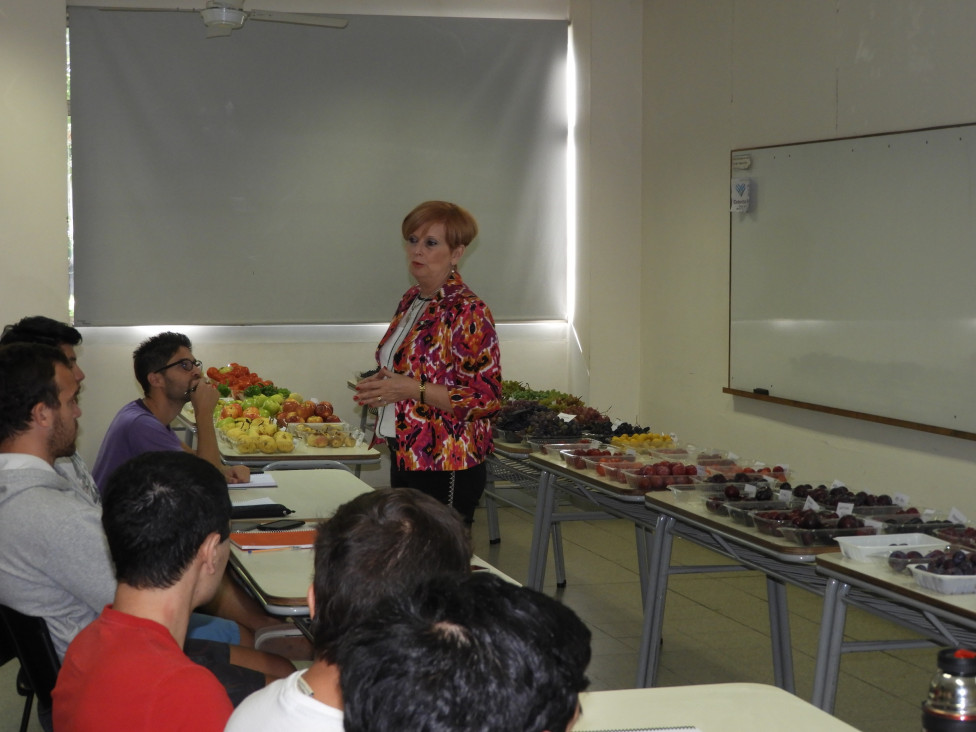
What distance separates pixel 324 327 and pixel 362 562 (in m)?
6.48

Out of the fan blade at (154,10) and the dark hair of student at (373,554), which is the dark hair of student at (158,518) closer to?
the dark hair of student at (373,554)

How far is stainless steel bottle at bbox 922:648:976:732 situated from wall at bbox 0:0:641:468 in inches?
256

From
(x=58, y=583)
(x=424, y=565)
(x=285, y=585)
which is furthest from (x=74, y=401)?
(x=424, y=565)

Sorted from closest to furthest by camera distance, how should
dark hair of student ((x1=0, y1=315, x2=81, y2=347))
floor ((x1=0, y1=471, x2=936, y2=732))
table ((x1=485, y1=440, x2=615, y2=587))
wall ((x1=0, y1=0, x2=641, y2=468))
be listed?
dark hair of student ((x1=0, y1=315, x2=81, y2=347))
floor ((x1=0, y1=471, x2=936, y2=732))
table ((x1=485, y1=440, x2=615, y2=587))
wall ((x1=0, y1=0, x2=641, y2=468))

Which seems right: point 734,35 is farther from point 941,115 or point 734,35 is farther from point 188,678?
point 188,678

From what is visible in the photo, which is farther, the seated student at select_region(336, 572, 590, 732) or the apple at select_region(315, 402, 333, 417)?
the apple at select_region(315, 402, 333, 417)

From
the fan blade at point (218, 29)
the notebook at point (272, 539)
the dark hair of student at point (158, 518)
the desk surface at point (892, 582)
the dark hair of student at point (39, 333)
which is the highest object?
the fan blade at point (218, 29)

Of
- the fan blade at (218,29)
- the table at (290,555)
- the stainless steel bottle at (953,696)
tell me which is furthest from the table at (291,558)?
the fan blade at (218,29)

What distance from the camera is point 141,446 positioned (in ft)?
12.3

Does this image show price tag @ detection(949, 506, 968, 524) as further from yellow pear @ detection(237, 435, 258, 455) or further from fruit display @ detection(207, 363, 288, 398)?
fruit display @ detection(207, 363, 288, 398)

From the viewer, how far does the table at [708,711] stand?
180 centimetres

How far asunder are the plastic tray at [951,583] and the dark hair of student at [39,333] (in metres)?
2.98

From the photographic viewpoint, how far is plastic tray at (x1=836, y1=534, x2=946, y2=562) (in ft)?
9.04

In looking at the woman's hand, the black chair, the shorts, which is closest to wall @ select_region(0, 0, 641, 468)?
the woman's hand
